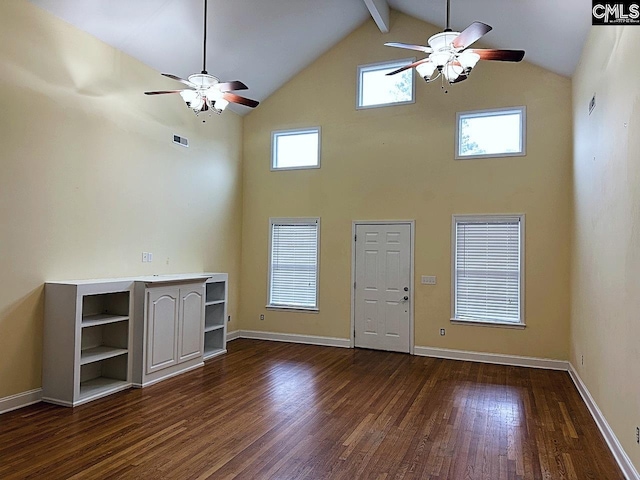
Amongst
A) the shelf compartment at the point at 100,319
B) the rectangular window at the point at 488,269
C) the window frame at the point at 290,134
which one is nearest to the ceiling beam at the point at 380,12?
the window frame at the point at 290,134

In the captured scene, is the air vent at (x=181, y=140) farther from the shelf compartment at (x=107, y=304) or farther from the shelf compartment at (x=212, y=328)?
the shelf compartment at (x=212, y=328)

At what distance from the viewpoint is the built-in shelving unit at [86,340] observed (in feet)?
14.1

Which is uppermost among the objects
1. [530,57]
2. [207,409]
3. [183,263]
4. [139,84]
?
[530,57]

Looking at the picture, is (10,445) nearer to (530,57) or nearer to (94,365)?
(94,365)

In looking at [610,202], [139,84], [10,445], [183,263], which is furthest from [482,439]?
[139,84]

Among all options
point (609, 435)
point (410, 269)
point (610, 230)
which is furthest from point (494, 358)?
point (610, 230)

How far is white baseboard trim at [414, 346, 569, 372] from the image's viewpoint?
5.94m

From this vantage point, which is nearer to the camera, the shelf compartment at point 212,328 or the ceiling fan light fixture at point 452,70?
the ceiling fan light fixture at point 452,70

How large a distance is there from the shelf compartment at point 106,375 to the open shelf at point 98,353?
12 centimetres

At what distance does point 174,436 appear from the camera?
11.9ft

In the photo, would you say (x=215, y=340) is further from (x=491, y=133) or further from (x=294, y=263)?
(x=491, y=133)

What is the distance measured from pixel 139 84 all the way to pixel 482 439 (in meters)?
5.44

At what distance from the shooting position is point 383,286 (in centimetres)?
690

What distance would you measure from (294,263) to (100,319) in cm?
345
